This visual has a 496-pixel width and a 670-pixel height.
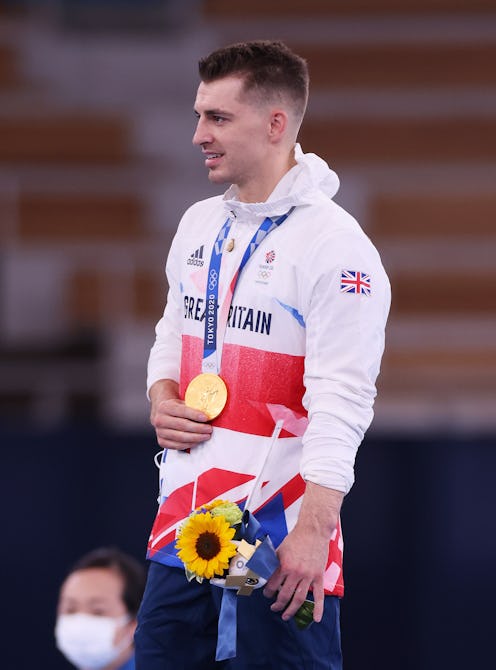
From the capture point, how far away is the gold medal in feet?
7.84

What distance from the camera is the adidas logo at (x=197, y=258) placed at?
8.29 feet

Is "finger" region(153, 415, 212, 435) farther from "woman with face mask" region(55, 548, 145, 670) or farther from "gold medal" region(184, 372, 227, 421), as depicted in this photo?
"woman with face mask" region(55, 548, 145, 670)

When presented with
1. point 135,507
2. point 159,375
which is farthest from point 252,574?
point 135,507

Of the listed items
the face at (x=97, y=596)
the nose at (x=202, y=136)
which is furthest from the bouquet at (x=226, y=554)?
the face at (x=97, y=596)

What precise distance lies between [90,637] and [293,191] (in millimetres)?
1705

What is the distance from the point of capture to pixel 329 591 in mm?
2369

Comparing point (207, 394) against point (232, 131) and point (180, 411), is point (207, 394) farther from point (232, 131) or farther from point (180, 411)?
point (232, 131)

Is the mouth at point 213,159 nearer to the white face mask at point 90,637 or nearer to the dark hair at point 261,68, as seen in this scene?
the dark hair at point 261,68

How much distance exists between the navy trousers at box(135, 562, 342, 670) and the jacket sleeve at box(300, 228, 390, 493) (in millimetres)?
297

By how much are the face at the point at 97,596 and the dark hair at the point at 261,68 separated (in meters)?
1.70

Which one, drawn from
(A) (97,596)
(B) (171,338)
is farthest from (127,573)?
(B) (171,338)

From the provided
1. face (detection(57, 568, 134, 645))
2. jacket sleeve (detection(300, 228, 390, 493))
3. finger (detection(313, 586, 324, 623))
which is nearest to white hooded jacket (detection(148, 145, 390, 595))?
jacket sleeve (detection(300, 228, 390, 493))

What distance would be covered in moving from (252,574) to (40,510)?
2.78 meters

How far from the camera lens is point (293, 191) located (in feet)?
7.97
